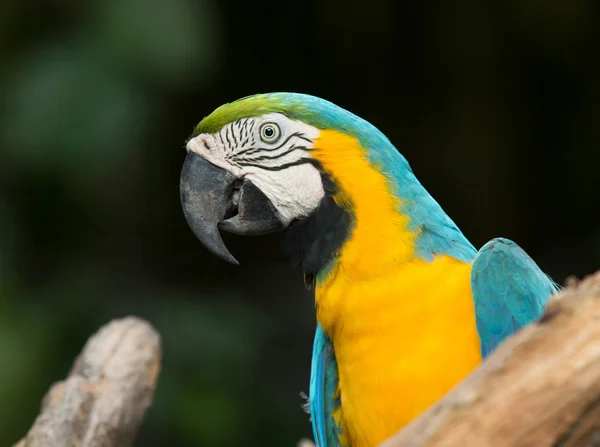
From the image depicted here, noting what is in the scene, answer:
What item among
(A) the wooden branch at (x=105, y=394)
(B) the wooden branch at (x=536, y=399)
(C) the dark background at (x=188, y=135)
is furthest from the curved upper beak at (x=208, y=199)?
(C) the dark background at (x=188, y=135)

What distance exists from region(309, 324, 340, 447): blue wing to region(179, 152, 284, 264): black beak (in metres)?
0.27

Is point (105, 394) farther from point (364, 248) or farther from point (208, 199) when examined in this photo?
point (364, 248)

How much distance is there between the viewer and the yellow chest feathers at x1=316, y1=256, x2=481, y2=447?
4.87 feet

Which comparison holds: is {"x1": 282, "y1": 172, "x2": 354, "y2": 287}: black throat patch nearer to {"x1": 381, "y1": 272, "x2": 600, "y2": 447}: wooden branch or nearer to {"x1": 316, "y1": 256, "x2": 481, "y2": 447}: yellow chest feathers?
{"x1": 316, "y1": 256, "x2": 481, "y2": 447}: yellow chest feathers

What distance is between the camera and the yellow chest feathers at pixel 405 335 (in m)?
1.49

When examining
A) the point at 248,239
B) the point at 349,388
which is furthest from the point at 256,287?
the point at 349,388

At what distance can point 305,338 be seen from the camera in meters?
3.48

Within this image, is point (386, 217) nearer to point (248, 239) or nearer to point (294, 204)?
point (294, 204)

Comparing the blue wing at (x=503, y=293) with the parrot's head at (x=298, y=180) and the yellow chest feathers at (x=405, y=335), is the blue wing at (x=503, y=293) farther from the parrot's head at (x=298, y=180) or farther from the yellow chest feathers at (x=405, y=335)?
the parrot's head at (x=298, y=180)

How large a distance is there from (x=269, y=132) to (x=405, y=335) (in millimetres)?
450

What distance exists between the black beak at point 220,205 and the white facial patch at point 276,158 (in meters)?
0.02

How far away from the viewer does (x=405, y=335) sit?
149 cm

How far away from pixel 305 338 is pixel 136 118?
118cm

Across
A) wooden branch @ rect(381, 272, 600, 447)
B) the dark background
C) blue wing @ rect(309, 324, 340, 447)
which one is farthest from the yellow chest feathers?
the dark background
